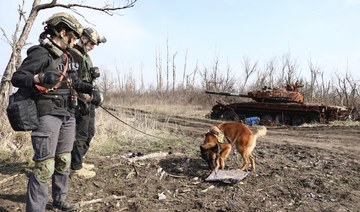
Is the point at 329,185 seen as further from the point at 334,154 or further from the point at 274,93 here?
the point at 274,93

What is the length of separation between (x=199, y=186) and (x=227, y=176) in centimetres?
43

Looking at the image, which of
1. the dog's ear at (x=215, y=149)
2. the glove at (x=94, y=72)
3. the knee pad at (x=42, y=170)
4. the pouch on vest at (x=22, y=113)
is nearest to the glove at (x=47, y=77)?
the pouch on vest at (x=22, y=113)

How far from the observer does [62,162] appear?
3.92m

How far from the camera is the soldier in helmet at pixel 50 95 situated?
3.47 metres

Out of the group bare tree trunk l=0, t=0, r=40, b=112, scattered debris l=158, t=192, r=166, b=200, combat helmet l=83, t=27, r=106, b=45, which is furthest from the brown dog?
bare tree trunk l=0, t=0, r=40, b=112

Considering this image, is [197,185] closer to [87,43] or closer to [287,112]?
[87,43]

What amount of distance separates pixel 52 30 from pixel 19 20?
5810 millimetres

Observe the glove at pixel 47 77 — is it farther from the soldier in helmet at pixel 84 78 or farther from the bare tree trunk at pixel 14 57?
the bare tree trunk at pixel 14 57

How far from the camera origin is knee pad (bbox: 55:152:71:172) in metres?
3.89

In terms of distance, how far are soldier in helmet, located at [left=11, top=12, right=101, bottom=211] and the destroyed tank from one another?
13.8 meters

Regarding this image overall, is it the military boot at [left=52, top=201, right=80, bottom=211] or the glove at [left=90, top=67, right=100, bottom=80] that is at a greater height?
the glove at [left=90, top=67, right=100, bottom=80]

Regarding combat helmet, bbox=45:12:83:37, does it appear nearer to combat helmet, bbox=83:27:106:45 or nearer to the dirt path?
combat helmet, bbox=83:27:106:45

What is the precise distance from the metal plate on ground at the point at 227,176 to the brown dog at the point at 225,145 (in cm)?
14

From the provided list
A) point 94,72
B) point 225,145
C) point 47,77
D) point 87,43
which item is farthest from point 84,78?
point 225,145
